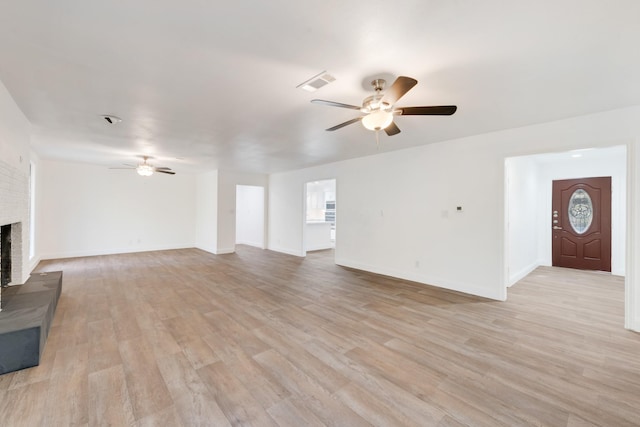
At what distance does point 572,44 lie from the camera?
6.08 feet

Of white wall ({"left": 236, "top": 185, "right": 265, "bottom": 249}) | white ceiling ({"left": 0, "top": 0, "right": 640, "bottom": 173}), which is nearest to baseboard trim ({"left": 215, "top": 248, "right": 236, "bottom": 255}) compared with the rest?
white wall ({"left": 236, "top": 185, "right": 265, "bottom": 249})

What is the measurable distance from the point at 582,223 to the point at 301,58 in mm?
7422

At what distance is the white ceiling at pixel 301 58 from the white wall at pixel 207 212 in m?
4.30

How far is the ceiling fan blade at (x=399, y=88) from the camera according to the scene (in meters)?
1.89

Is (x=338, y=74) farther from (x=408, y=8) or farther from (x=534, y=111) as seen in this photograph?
(x=534, y=111)

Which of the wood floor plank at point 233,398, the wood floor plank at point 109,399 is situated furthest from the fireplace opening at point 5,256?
the wood floor plank at point 233,398

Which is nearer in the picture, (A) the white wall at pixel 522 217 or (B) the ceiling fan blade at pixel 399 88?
(B) the ceiling fan blade at pixel 399 88

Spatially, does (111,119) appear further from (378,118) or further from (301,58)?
(378,118)

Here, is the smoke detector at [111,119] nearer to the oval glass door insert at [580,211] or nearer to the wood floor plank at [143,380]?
the wood floor plank at [143,380]

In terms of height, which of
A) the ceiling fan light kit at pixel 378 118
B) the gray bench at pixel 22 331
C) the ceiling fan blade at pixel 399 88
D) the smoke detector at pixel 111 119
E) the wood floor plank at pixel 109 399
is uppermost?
the smoke detector at pixel 111 119

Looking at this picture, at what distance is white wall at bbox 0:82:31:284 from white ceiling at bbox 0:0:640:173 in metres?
0.16

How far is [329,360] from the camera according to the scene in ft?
7.67

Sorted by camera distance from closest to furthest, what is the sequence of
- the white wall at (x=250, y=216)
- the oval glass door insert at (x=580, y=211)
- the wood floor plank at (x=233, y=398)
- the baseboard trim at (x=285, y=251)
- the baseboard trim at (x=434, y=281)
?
1. the wood floor plank at (x=233, y=398)
2. the baseboard trim at (x=434, y=281)
3. the oval glass door insert at (x=580, y=211)
4. the baseboard trim at (x=285, y=251)
5. the white wall at (x=250, y=216)

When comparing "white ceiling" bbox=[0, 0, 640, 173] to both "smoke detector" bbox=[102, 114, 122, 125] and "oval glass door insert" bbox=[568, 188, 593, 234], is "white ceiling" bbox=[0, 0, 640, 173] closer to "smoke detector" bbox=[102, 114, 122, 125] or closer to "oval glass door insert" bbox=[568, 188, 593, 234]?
"smoke detector" bbox=[102, 114, 122, 125]
